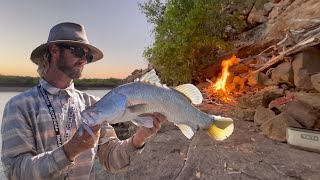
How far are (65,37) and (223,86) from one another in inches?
691

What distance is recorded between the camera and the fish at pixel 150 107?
9.59 feet

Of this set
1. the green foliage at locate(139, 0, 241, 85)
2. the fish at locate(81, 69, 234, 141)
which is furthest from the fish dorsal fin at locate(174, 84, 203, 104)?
the green foliage at locate(139, 0, 241, 85)

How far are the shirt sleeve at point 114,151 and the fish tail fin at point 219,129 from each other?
1.06m

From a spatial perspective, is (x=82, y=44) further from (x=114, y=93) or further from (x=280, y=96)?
(x=280, y=96)

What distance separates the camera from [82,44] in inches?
165

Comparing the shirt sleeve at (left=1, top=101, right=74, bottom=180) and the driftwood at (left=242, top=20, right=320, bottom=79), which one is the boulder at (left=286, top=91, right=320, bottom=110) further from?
the shirt sleeve at (left=1, top=101, right=74, bottom=180)

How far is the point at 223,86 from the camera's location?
20.8 m

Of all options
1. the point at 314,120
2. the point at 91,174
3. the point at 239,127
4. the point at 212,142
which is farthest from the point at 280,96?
the point at 91,174

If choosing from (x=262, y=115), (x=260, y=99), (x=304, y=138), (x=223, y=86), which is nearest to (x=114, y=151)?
(x=304, y=138)

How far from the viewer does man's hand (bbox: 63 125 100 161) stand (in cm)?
299

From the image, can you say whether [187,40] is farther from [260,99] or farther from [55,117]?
[55,117]

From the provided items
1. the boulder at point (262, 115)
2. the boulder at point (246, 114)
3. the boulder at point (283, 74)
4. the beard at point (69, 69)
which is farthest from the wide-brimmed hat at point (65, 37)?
the boulder at point (283, 74)

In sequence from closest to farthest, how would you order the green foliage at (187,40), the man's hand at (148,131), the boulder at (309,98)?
the man's hand at (148,131)
the boulder at (309,98)
the green foliage at (187,40)

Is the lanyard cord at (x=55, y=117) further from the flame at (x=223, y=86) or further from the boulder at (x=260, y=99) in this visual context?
the flame at (x=223, y=86)
